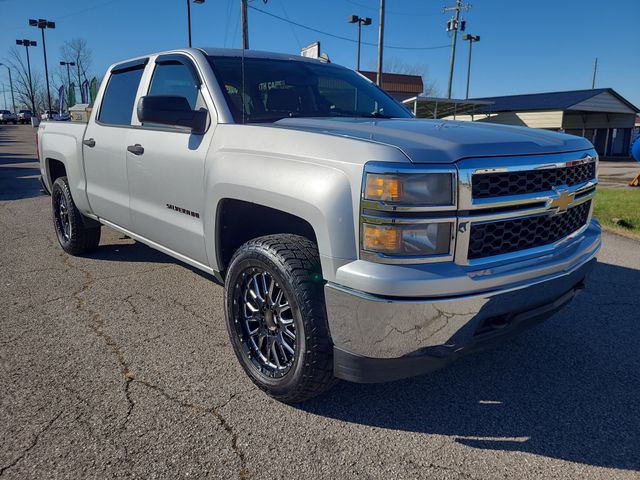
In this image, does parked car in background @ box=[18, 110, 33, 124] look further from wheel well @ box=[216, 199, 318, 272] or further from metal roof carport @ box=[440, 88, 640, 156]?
wheel well @ box=[216, 199, 318, 272]

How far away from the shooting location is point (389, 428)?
2473mm

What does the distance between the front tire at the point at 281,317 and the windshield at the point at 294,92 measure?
0.99 m

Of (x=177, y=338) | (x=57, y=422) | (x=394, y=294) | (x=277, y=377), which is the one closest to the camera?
(x=394, y=294)

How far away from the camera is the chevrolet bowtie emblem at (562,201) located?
8.02 ft

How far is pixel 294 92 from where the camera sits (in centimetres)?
355

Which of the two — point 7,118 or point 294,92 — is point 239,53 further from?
point 7,118

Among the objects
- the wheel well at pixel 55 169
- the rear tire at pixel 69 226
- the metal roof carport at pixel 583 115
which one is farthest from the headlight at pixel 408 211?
the metal roof carport at pixel 583 115

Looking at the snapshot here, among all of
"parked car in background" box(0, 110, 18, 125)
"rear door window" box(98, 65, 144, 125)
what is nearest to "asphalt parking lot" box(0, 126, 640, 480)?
"rear door window" box(98, 65, 144, 125)

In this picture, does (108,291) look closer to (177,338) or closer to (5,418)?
(177,338)

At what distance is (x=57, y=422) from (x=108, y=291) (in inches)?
78.6

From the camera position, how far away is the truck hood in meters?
2.13

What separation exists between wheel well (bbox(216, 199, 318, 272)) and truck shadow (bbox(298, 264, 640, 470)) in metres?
0.98

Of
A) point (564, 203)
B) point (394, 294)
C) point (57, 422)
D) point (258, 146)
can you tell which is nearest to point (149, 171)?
point (258, 146)

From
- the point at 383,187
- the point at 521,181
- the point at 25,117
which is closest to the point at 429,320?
the point at 383,187
